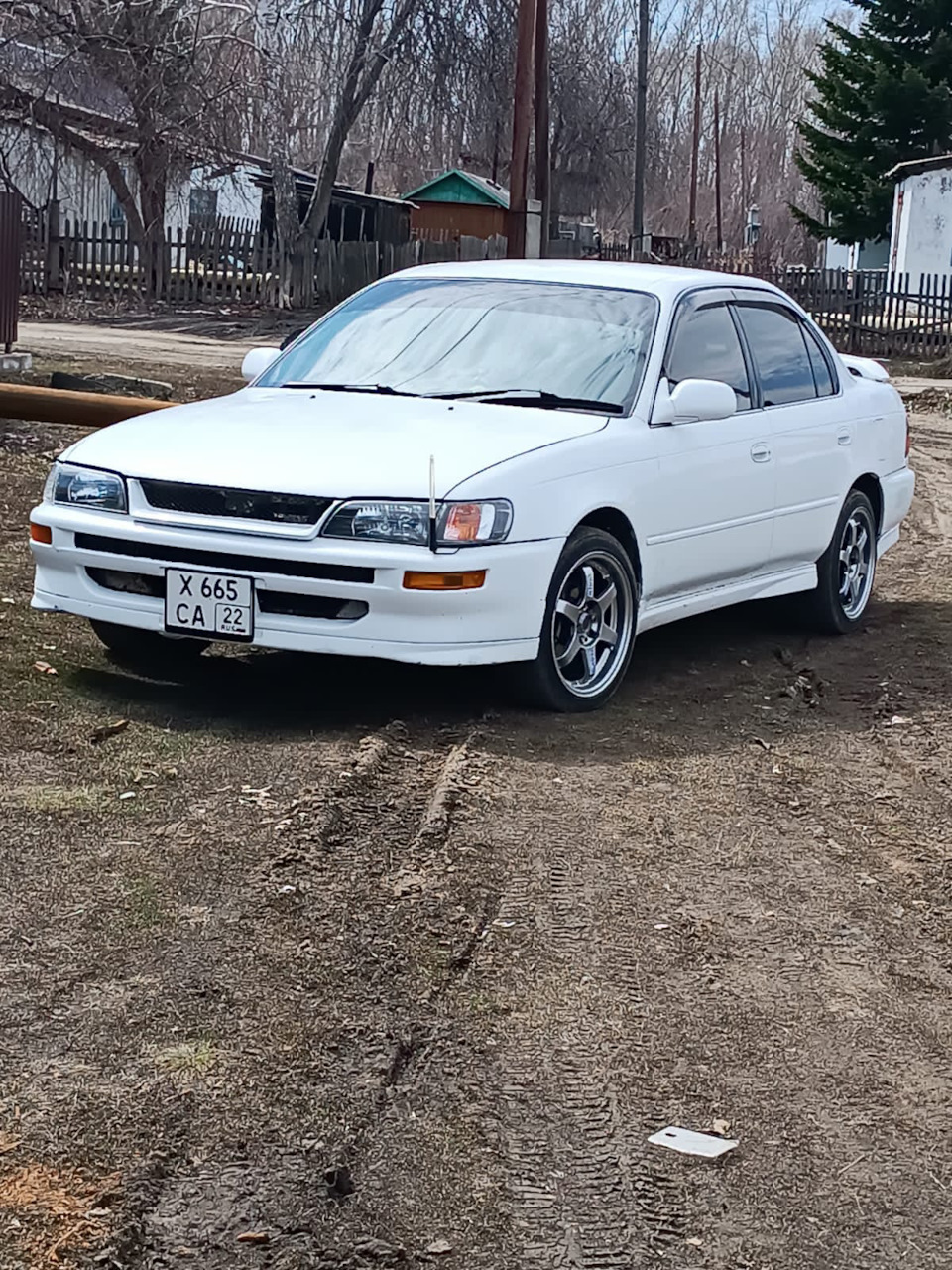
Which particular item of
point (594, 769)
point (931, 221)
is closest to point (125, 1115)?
point (594, 769)

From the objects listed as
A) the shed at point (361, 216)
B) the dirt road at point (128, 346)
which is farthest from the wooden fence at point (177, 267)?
the shed at point (361, 216)

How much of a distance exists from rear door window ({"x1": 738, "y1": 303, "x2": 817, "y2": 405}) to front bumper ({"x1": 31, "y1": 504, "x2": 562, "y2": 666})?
211 centimetres

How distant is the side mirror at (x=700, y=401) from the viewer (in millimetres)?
7188

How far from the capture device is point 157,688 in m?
6.89

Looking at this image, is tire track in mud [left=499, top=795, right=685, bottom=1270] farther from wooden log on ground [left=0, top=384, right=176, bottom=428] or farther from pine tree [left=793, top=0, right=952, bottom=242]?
pine tree [left=793, top=0, right=952, bottom=242]

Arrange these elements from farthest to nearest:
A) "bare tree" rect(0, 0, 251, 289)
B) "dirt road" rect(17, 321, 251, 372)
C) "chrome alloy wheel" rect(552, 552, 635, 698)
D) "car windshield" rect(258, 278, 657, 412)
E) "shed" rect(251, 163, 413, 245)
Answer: "shed" rect(251, 163, 413, 245), "bare tree" rect(0, 0, 251, 289), "dirt road" rect(17, 321, 251, 372), "car windshield" rect(258, 278, 657, 412), "chrome alloy wheel" rect(552, 552, 635, 698)

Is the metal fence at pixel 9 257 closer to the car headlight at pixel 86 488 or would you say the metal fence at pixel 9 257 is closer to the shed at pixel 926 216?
the car headlight at pixel 86 488

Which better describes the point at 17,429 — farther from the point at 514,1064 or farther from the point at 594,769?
the point at 514,1064

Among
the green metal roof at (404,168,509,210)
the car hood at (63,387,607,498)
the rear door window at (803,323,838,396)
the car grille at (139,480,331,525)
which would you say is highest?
the green metal roof at (404,168,509,210)

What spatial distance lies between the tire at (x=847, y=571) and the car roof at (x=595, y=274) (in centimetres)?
120

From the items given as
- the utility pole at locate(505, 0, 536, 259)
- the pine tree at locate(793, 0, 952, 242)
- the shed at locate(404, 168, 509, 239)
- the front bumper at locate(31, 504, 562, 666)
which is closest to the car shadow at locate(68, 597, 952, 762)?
the front bumper at locate(31, 504, 562, 666)

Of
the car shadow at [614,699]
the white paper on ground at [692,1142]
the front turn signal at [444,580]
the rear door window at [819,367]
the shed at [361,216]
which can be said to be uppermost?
the shed at [361,216]

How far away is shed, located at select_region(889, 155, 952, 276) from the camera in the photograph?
137 ft

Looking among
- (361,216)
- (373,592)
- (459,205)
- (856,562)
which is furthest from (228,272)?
(373,592)
